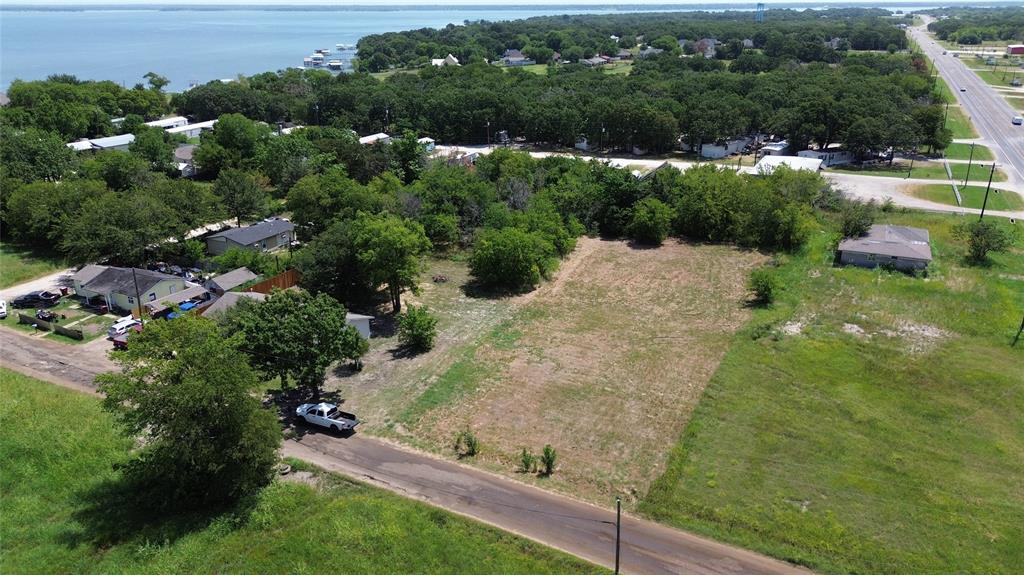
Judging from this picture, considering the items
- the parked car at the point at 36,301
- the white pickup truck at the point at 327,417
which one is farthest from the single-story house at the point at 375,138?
the white pickup truck at the point at 327,417

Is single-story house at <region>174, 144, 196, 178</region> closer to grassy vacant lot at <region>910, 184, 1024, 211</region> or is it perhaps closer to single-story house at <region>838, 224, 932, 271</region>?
single-story house at <region>838, 224, 932, 271</region>

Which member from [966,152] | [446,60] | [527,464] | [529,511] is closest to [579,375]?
[527,464]

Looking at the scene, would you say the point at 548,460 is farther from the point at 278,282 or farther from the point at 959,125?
the point at 959,125

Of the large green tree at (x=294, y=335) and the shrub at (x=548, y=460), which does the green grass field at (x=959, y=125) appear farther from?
the large green tree at (x=294, y=335)

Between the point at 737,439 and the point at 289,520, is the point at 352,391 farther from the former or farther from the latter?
the point at 737,439

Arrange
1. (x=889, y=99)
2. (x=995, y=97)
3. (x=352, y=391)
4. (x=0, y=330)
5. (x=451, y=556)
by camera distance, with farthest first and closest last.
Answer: (x=995, y=97) < (x=889, y=99) < (x=0, y=330) < (x=352, y=391) < (x=451, y=556)

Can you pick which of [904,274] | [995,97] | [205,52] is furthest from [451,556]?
[205,52]

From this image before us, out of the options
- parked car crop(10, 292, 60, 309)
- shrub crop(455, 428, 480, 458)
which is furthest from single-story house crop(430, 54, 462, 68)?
shrub crop(455, 428, 480, 458)

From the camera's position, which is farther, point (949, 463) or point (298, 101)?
Result: point (298, 101)
